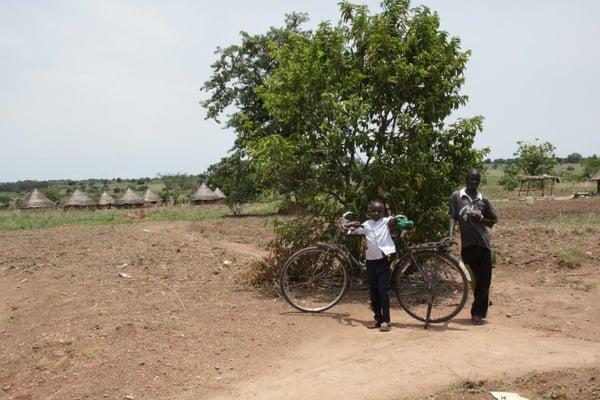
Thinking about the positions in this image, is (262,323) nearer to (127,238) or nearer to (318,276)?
(318,276)

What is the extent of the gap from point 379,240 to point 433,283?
86 centimetres

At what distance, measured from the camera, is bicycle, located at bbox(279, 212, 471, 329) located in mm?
6555

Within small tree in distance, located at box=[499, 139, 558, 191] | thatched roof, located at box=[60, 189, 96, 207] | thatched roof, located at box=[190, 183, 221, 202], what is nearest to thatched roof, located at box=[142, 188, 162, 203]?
thatched roof, located at box=[60, 189, 96, 207]

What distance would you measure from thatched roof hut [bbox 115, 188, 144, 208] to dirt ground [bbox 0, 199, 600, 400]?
4160 cm

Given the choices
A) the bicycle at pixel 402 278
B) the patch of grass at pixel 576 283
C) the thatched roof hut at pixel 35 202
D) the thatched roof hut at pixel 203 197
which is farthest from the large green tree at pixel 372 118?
the thatched roof hut at pixel 35 202

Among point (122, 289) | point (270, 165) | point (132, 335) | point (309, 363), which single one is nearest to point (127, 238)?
point (122, 289)

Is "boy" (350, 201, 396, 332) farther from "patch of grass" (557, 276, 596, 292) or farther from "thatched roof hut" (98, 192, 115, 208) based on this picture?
"thatched roof hut" (98, 192, 115, 208)

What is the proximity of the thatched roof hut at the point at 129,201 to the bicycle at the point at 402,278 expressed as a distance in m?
44.8

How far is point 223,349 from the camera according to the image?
5.75 m

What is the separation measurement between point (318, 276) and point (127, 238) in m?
10.0

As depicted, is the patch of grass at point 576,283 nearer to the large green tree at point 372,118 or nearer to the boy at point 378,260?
the large green tree at point 372,118

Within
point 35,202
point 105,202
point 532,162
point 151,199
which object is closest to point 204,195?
point 151,199

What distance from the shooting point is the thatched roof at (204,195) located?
4766 cm

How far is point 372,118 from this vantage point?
821 cm
